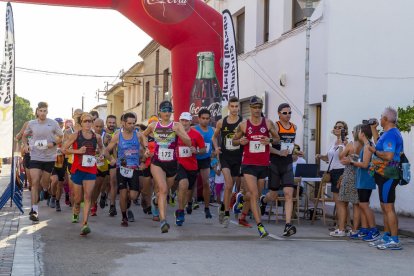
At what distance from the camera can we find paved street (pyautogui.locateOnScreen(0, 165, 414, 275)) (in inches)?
262

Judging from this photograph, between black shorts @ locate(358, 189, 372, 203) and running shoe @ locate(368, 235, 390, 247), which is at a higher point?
black shorts @ locate(358, 189, 372, 203)

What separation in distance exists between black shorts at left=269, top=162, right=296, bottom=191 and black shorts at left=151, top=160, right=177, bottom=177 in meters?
1.43

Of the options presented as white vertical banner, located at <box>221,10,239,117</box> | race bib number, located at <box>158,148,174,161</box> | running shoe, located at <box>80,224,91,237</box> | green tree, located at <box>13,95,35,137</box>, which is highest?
green tree, located at <box>13,95,35,137</box>

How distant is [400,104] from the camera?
51.9 feet

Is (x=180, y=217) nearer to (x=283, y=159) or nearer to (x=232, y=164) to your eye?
(x=232, y=164)

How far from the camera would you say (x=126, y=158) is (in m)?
10.6

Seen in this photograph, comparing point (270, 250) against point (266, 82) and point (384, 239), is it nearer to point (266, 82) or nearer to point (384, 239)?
point (384, 239)

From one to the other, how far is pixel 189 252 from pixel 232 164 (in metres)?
3.37

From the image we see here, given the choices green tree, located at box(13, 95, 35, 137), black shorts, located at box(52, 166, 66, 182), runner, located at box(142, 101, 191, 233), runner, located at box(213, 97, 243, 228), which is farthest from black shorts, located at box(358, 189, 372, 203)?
green tree, located at box(13, 95, 35, 137)

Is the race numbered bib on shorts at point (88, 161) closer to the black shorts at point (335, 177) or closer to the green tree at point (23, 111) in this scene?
the black shorts at point (335, 177)

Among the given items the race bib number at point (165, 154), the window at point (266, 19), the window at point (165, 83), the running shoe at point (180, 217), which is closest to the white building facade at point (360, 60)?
the window at point (266, 19)

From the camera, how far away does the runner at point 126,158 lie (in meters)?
10.6

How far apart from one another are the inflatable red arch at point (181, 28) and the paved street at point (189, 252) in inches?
267

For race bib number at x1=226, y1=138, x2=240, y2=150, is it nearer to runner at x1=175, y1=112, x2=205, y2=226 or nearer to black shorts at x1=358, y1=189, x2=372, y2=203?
runner at x1=175, y1=112, x2=205, y2=226
